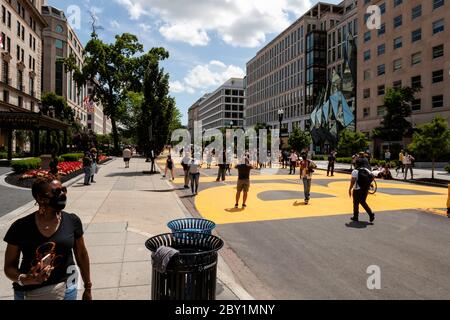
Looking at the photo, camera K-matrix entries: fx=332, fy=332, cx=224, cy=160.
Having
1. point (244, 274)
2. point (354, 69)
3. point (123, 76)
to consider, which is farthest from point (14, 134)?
point (354, 69)

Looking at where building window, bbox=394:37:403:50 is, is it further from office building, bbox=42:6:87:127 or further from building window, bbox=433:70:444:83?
office building, bbox=42:6:87:127

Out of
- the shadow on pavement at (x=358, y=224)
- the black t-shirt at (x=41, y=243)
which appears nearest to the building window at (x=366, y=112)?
the shadow on pavement at (x=358, y=224)

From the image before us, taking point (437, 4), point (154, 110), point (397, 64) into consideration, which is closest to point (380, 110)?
point (397, 64)

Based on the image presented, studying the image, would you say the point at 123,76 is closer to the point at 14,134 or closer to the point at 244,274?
the point at 14,134

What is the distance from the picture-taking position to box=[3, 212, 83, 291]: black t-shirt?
2.86 m

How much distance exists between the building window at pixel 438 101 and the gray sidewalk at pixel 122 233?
132 feet

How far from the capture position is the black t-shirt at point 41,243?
2.86 m

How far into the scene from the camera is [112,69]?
175ft

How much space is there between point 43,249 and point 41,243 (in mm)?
56

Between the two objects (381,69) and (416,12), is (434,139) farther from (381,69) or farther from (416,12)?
(381,69)

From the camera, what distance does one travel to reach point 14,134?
44.2 meters

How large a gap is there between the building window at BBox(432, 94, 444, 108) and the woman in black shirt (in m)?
48.3

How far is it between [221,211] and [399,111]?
36.7 meters

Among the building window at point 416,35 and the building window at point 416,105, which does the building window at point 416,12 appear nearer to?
the building window at point 416,35
